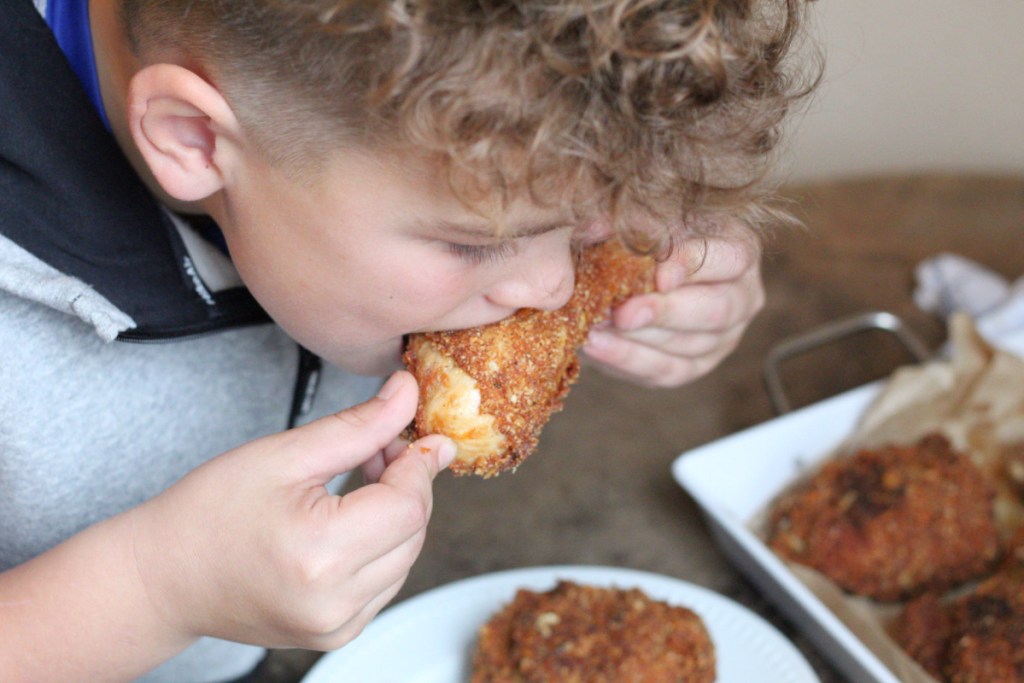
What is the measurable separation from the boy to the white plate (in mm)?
214

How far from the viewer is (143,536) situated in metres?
0.69

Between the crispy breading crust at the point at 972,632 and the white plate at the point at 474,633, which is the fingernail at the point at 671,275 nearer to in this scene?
the white plate at the point at 474,633

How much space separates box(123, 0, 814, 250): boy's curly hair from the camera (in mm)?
539

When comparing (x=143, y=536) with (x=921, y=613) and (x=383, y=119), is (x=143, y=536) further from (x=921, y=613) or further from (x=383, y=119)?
(x=921, y=613)

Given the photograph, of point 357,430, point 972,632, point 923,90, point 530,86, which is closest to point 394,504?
point 357,430

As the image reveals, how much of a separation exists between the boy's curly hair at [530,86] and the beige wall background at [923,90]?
1323mm

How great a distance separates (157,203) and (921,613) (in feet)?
2.59

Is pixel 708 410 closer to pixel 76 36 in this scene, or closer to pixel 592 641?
pixel 592 641

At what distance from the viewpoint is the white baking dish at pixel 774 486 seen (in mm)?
926

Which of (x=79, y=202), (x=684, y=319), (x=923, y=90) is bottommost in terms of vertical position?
(x=923, y=90)

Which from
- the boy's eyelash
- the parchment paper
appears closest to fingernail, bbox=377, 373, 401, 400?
the boy's eyelash

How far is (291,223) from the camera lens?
2.23 feet

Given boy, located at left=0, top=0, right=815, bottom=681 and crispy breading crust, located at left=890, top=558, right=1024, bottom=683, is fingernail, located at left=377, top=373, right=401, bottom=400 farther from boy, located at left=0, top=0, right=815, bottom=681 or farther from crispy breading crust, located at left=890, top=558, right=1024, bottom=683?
crispy breading crust, located at left=890, top=558, right=1024, bottom=683

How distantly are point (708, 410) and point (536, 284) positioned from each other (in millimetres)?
624
